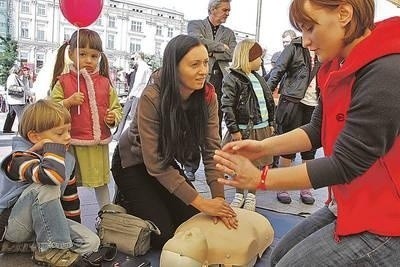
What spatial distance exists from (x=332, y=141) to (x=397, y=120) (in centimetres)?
18

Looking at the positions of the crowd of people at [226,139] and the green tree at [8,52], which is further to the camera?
the green tree at [8,52]

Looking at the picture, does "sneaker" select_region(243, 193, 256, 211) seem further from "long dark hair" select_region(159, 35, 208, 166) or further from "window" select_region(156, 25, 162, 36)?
"window" select_region(156, 25, 162, 36)

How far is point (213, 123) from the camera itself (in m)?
2.17

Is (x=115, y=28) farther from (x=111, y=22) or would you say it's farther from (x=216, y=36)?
(x=216, y=36)

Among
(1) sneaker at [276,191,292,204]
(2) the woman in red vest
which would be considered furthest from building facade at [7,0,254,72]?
(2) the woman in red vest

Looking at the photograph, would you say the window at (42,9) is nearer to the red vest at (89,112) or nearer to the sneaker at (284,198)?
the red vest at (89,112)

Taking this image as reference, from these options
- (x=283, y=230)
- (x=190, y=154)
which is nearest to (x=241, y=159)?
(x=190, y=154)

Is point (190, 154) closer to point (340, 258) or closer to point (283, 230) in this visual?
point (283, 230)

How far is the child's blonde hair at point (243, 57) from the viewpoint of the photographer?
289 centimetres

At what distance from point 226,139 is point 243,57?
2.00 ft

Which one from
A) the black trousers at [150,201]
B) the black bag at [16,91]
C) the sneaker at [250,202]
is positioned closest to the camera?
the black trousers at [150,201]

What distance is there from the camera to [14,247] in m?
1.89

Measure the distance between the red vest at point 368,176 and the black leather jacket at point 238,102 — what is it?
1.84 m

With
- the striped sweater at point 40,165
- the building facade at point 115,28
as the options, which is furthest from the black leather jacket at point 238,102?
the building facade at point 115,28
